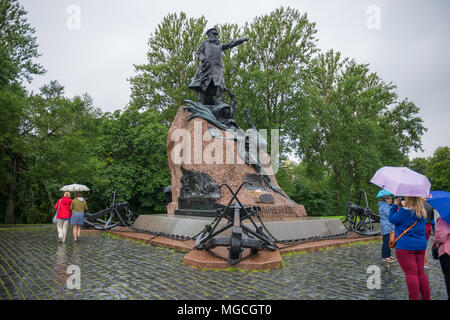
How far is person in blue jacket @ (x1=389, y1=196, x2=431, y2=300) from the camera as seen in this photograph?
365cm

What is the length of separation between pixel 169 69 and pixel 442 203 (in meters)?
26.7

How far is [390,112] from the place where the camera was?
3177cm

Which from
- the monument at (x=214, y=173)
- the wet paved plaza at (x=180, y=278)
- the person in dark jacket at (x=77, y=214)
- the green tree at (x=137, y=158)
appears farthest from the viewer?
the green tree at (x=137, y=158)

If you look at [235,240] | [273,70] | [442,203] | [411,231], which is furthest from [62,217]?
[273,70]

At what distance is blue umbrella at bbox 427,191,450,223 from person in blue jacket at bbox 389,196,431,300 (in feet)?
0.51

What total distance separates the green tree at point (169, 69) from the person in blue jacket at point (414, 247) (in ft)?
82.6

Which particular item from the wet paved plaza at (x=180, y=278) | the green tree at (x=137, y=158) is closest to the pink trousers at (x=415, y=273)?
the wet paved plaza at (x=180, y=278)

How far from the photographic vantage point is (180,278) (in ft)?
17.0

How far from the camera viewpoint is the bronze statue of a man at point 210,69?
12.7m

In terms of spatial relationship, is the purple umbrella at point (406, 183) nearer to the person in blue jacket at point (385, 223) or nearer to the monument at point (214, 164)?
the person in blue jacket at point (385, 223)

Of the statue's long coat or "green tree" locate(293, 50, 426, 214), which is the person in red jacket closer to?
the statue's long coat

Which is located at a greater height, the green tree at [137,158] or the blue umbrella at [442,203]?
the green tree at [137,158]

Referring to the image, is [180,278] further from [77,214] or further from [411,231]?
[77,214]
